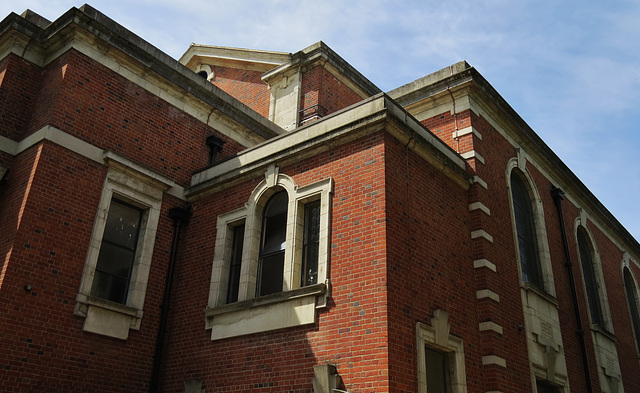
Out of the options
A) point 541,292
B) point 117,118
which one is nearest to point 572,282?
point 541,292

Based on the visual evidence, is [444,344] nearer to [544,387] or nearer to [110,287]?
[544,387]

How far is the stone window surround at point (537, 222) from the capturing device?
1189 centimetres

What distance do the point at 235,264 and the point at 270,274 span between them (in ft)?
3.21

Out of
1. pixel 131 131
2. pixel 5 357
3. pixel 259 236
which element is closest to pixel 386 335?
pixel 259 236

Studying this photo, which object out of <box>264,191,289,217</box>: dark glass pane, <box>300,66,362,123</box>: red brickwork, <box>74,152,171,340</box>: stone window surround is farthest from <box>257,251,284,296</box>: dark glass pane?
<box>300,66,362,123</box>: red brickwork

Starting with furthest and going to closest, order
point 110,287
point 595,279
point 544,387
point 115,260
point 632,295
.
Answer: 1. point 632,295
2. point 595,279
3. point 544,387
4. point 115,260
5. point 110,287

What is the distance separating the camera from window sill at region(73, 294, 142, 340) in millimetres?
9039

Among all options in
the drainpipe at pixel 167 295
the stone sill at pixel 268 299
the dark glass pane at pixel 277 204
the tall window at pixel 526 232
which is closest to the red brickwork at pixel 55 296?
the drainpipe at pixel 167 295

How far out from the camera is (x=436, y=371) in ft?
27.3

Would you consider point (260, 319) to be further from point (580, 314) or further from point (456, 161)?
point (580, 314)

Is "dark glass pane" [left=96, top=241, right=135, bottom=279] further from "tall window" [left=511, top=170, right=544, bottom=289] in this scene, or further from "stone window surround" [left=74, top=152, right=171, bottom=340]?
"tall window" [left=511, top=170, right=544, bottom=289]

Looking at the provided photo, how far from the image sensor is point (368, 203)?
8367mm

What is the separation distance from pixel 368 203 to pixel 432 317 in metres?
2.05

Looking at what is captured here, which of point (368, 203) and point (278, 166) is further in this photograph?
point (278, 166)
